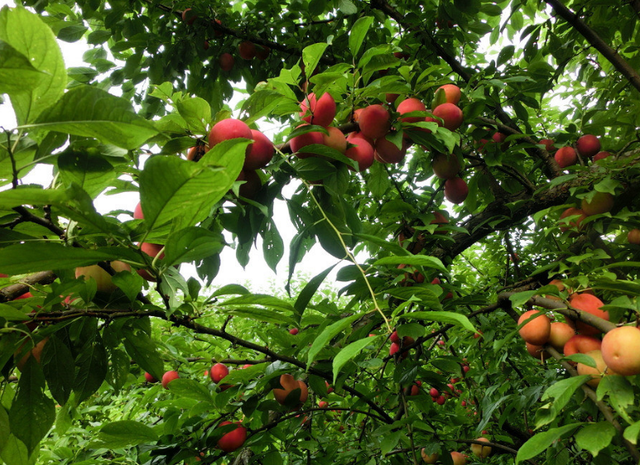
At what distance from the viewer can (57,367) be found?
2.03 feet

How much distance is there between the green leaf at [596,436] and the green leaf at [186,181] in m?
0.65

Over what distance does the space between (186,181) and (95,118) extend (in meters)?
0.11

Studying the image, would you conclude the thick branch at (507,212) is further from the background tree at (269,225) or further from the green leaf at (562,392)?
the green leaf at (562,392)

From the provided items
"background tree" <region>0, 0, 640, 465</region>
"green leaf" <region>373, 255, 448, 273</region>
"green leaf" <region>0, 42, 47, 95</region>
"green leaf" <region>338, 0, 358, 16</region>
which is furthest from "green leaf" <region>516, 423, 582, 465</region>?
"green leaf" <region>338, 0, 358, 16</region>

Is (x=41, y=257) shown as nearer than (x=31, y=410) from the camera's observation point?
Yes

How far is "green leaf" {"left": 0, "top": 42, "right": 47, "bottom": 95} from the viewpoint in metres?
0.32

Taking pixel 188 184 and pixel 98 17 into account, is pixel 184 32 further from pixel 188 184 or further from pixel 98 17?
pixel 188 184

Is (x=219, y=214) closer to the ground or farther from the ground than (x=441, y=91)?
closer to the ground

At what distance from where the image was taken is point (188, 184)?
430mm

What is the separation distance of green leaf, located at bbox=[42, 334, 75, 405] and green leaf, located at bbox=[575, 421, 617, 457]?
0.78 metres

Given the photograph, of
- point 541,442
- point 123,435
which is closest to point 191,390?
point 123,435

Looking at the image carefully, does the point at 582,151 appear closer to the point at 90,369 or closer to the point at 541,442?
the point at 541,442

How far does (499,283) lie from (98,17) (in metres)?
2.28

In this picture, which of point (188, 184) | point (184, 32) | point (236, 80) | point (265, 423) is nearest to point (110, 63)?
point (184, 32)
